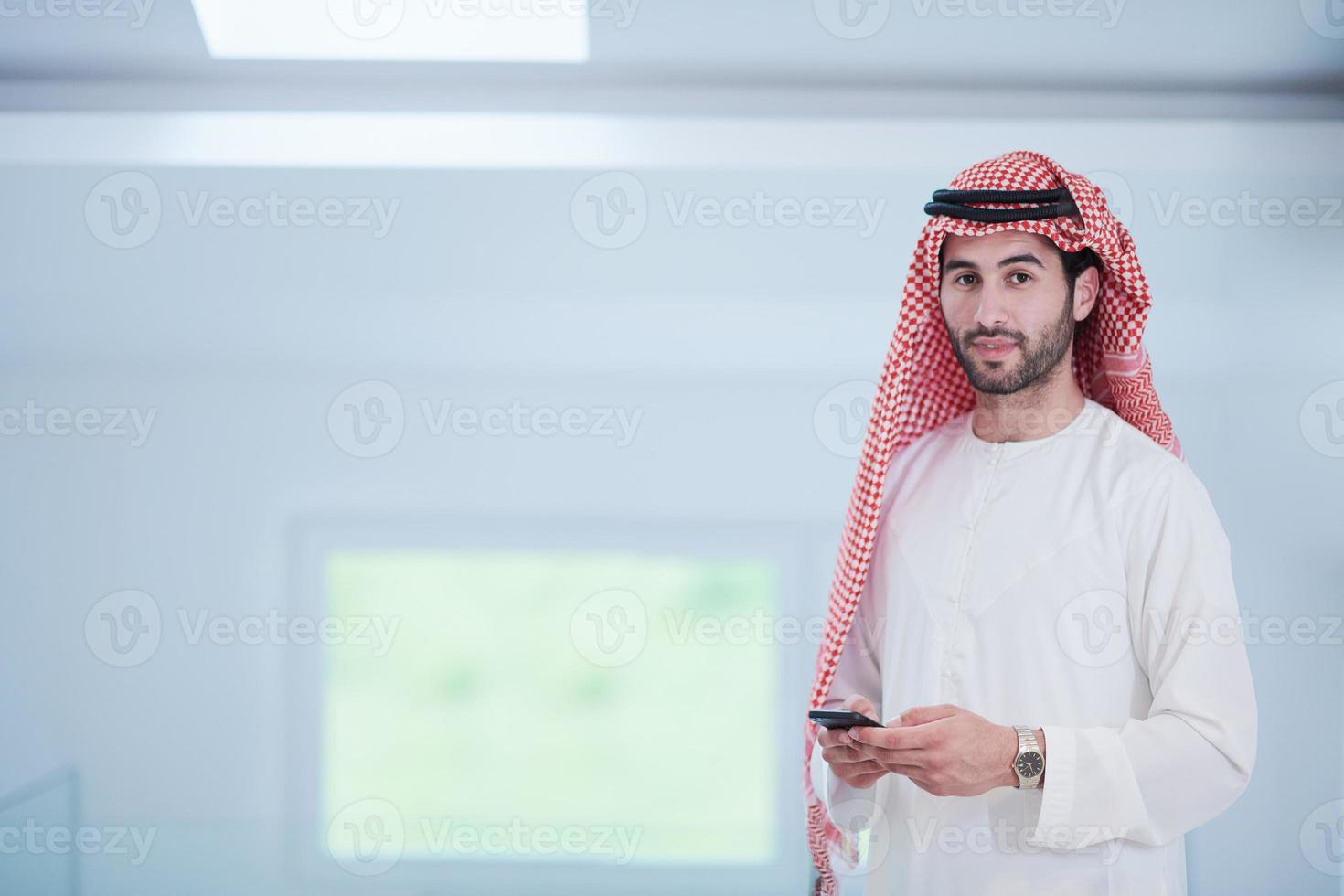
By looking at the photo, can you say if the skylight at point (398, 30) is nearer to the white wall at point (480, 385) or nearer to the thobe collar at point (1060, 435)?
the white wall at point (480, 385)

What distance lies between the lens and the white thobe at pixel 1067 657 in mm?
1300

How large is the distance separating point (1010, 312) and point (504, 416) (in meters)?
1.47

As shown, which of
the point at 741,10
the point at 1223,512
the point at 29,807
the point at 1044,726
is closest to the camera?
the point at 1044,726

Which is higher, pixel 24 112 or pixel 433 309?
pixel 24 112

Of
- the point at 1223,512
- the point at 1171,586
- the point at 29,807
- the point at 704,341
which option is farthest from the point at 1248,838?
the point at 29,807

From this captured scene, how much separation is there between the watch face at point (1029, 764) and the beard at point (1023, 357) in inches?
18.8

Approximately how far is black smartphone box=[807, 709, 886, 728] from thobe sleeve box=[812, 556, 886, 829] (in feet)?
0.80

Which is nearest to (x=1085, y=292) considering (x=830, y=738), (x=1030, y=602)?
(x=1030, y=602)

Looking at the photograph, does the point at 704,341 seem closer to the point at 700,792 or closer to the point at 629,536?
the point at 629,536

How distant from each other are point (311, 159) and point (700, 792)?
6.04 feet

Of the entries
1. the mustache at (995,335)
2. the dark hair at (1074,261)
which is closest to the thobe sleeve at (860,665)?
the mustache at (995,335)

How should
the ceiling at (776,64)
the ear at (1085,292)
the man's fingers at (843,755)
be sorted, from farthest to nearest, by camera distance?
the ceiling at (776,64) < the ear at (1085,292) < the man's fingers at (843,755)

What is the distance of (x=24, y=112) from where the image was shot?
2.62 m

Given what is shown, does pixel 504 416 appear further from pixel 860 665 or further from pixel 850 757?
pixel 850 757
